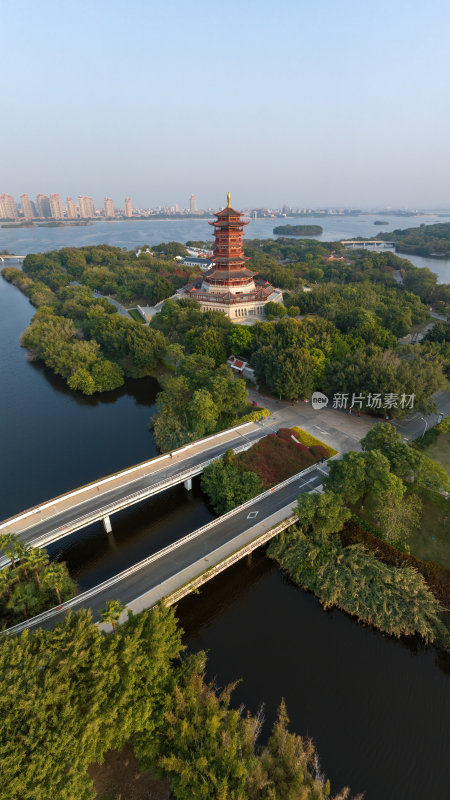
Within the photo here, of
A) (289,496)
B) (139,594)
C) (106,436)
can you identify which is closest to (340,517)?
(289,496)

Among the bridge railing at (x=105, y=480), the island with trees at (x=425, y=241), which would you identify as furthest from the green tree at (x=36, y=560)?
the island with trees at (x=425, y=241)

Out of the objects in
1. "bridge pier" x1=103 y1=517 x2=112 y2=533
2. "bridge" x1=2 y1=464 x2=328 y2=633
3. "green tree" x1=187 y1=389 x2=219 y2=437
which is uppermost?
"green tree" x1=187 y1=389 x2=219 y2=437

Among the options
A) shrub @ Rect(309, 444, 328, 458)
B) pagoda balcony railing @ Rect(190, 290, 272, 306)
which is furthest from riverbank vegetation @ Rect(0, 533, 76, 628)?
pagoda balcony railing @ Rect(190, 290, 272, 306)

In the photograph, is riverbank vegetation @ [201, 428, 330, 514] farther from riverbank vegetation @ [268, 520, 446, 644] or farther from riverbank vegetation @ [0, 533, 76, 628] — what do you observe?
riverbank vegetation @ [0, 533, 76, 628]

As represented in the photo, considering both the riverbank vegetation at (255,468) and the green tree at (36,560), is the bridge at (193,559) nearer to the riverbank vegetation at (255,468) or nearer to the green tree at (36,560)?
the riverbank vegetation at (255,468)

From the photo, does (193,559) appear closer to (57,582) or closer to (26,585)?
(57,582)

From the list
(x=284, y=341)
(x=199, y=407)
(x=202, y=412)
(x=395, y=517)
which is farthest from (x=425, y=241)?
(x=395, y=517)

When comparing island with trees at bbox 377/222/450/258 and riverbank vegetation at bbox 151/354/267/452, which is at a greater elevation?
island with trees at bbox 377/222/450/258

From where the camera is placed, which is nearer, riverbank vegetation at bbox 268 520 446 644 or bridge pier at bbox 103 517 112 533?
riverbank vegetation at bbox 268 520 446 644
